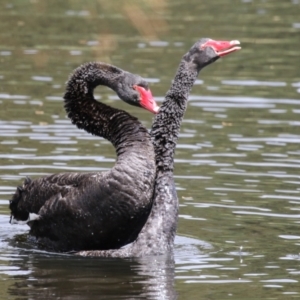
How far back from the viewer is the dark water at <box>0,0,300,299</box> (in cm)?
919

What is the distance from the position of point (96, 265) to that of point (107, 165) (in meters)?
3.78

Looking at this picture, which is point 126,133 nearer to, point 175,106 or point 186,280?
point 175,106

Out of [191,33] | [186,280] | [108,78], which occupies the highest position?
[191,33]

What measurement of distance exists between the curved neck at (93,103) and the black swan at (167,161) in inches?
16.4

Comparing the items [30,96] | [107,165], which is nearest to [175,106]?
[107,165]

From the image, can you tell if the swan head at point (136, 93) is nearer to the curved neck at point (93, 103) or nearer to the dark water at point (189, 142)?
the curved neck at point (93, 103)

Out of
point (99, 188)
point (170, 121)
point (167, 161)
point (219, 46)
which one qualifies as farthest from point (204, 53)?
point (99, 188)

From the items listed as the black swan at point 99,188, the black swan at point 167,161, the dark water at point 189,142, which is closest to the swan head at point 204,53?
the black swan at point 167,161

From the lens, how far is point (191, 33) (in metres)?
23.0

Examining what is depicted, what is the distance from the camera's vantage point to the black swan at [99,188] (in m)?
9.80

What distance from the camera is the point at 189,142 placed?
1471 centimetres

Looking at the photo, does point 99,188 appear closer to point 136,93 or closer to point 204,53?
point 136,93

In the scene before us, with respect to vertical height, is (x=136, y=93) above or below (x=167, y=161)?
above

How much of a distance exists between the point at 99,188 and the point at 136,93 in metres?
1.09
